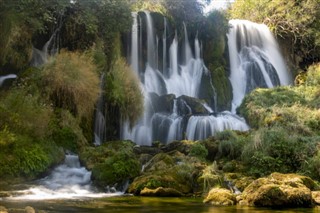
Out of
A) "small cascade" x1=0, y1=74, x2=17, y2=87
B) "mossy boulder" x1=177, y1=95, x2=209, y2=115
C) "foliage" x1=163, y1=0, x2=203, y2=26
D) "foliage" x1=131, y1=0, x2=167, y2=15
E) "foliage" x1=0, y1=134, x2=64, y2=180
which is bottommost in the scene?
"foliage" x1=0, y1=134, x2=64, y2=180

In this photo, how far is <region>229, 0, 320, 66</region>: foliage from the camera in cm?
3088

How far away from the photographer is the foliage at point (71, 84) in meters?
16.1

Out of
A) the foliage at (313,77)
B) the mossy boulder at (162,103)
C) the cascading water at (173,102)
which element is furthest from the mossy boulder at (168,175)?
the foliage at (313,77)

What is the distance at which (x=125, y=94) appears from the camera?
18.1m

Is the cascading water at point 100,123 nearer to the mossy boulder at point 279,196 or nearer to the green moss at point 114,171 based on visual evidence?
the green moss at point 114,171

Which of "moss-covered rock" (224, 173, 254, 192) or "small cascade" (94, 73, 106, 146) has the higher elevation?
"small cascade" (94, 73, 106, 146)

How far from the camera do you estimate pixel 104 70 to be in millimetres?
19594

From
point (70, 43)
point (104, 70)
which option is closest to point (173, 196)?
point (104, 70)

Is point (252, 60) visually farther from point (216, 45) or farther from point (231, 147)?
point (231, 147)

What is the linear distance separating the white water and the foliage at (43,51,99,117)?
253 cm

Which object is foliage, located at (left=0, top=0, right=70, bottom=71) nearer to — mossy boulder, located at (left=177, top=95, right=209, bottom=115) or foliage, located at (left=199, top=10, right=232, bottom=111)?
mossy boulder, located at (left=177, top=95, right=209, bottom=115)

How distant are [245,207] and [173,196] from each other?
2.54 m

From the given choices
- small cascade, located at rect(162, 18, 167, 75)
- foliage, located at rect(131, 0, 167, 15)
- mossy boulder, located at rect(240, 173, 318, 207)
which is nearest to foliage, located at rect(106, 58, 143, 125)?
small cascade, located at rect(162, 18, 167, 75)

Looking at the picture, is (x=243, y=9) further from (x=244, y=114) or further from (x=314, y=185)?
(x=314, y=185)
